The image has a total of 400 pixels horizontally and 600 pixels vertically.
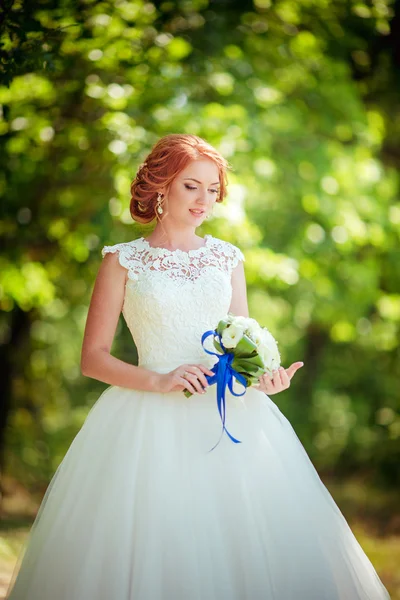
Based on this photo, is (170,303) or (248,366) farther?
(170,303)

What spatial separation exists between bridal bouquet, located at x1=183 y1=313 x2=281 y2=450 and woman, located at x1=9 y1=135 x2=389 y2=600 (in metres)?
0.07

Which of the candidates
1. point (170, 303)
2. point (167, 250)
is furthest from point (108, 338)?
point (167, 250)

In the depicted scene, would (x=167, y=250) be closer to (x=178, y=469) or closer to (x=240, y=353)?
(x=240, y=353)

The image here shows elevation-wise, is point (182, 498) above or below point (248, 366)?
below

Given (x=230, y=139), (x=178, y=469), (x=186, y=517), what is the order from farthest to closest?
(x=230, y=139) → (x=178, y=469) → (x=186, y=517)

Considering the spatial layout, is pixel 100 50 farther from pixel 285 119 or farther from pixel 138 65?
pixel 285 119

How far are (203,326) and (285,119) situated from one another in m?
4.16

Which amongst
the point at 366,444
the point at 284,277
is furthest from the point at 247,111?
the point at 366,444

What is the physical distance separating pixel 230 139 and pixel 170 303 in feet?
10.8

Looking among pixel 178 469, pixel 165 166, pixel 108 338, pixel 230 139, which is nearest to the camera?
pixel 178 469

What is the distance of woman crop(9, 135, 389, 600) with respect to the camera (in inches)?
119

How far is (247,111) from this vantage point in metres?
6.79

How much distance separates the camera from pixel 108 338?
346 cm

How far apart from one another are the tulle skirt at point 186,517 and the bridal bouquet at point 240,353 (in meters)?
0.20
